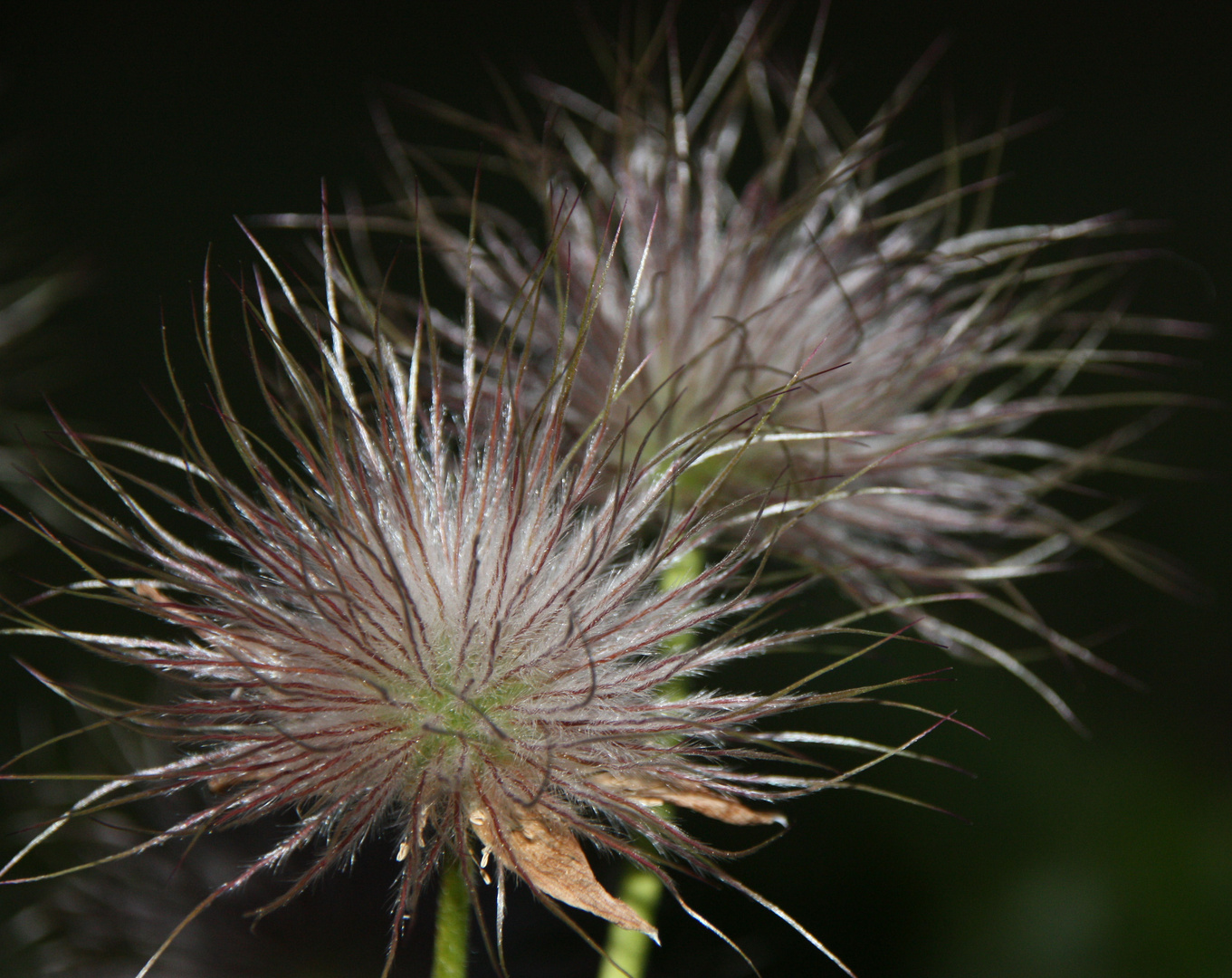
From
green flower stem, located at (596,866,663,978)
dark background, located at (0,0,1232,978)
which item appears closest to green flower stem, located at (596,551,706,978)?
green flower stem, located at (596,866,663,978)

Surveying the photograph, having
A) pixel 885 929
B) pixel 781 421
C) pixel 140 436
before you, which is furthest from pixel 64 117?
pixel 885 929

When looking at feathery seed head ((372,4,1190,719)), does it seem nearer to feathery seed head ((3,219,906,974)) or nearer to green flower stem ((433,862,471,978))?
feathery seed head ((3,219,906,974))

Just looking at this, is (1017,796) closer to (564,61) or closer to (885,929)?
(885,929)

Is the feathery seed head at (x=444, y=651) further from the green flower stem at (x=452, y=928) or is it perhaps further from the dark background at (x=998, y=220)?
the dark background at (x=998, y=220)

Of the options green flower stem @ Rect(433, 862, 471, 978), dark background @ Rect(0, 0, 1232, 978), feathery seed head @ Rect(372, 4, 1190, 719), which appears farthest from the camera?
dark background @ Rect(0, 0, 1232, 978)

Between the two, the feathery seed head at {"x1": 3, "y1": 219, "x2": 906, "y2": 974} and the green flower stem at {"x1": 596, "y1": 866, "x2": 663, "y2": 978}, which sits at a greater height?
the feathery seed head at {"x1": 3, "y1": 219, "x2": 906, "y2": 974}

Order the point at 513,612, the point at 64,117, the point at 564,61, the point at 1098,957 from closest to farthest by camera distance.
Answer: the point at 513,612, the point at 1098,957, the point at 64,117, the point at 564,61

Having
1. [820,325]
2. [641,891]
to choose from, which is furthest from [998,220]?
[641,891]
